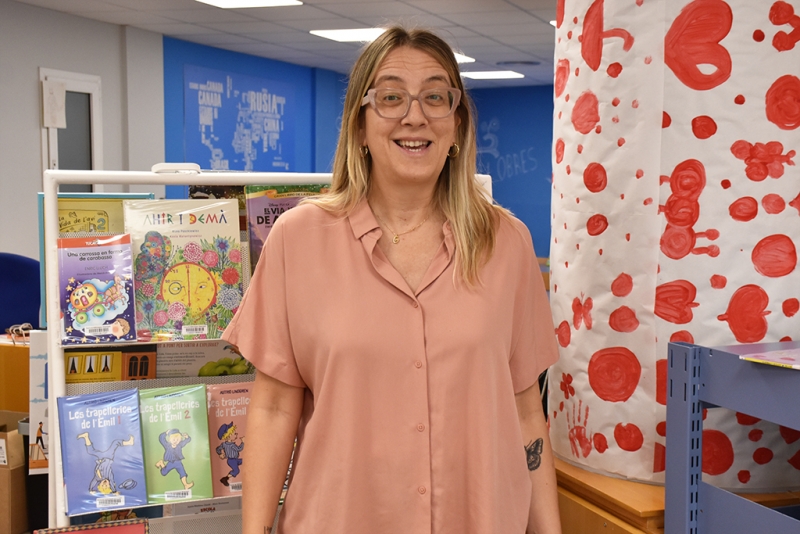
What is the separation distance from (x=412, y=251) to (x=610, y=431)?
694 millimetres

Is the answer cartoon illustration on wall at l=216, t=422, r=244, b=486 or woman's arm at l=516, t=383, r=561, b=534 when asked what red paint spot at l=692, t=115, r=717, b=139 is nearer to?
woman's arm at l=516, t=383, r=561, b=534

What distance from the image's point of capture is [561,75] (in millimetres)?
1907

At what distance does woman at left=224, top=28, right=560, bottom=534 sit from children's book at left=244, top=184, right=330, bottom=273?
0.65 meters

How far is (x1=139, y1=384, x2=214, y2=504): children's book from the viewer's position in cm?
202

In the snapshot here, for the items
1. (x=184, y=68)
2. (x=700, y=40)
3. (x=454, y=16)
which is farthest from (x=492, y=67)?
(x=700, y=40)

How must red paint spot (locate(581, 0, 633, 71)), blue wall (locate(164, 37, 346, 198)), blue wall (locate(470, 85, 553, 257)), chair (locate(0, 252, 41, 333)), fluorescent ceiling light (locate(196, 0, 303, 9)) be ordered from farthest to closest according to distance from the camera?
blue wall (locate(470, 85, 553, 257)) → blue wall (locate(164, 37, 346, 198)) → fluorescent ceiling light (locate(196, 0, 303, 9)) → chair (locate(0, 252, 41, 333)) → red paint spot (locate(581, 0, 633, 71))

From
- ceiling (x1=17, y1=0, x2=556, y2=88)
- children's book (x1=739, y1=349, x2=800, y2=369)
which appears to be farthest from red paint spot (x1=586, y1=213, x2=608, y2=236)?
ceiling (x1=17, y1=0, x2=556, y2=88)

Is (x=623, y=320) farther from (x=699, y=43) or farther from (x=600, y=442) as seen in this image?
(x=699, y=43)

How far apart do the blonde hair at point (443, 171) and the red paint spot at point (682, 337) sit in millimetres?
491

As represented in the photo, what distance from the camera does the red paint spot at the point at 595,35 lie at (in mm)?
1705

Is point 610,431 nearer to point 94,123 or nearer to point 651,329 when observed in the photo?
point 651,329

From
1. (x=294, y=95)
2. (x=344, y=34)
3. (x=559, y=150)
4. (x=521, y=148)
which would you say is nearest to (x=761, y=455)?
(x=559, y=150)

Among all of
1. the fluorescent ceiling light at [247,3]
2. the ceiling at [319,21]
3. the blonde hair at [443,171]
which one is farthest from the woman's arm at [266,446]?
the fluorescent ceiling light at [247,3]

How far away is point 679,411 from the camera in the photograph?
157cm
